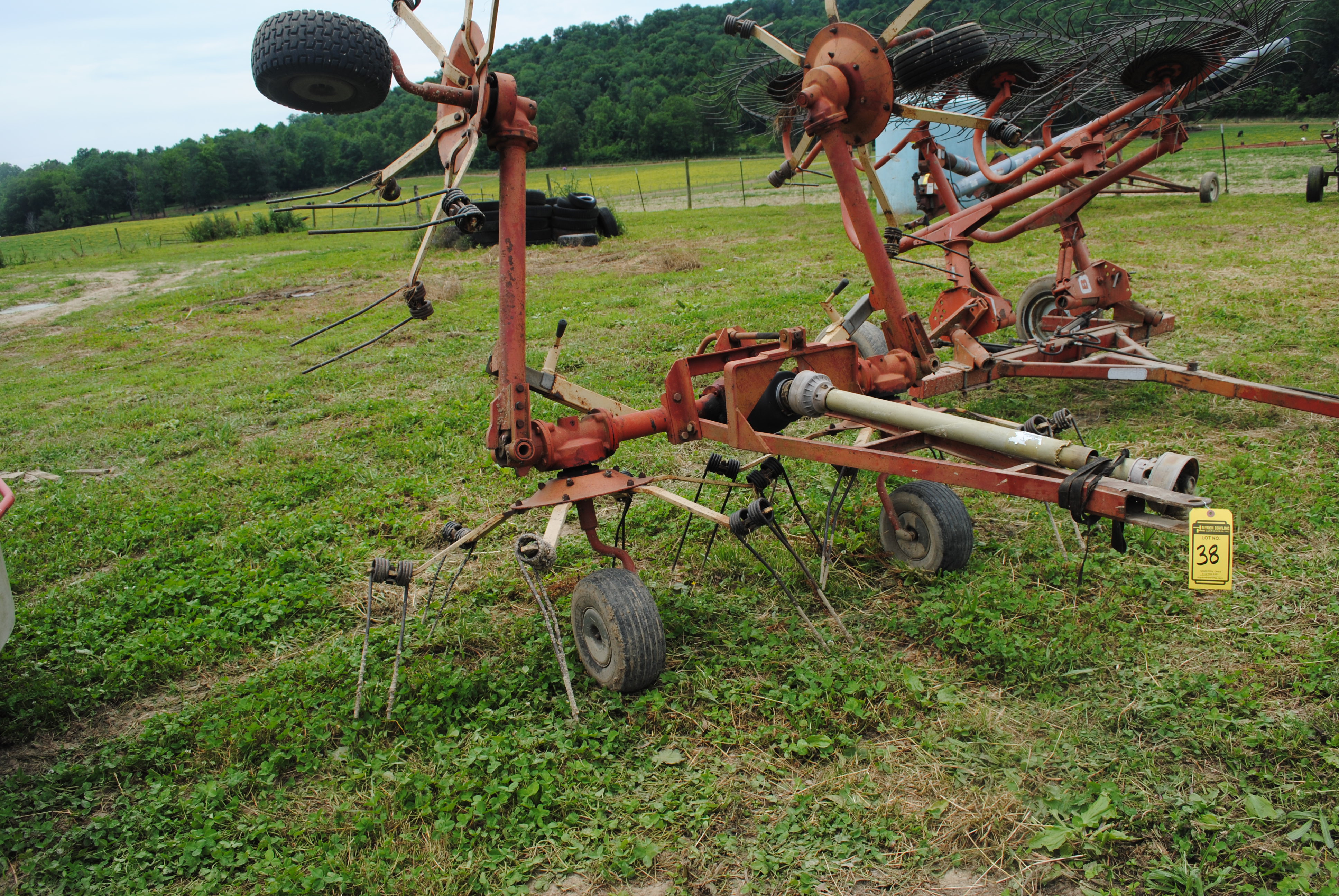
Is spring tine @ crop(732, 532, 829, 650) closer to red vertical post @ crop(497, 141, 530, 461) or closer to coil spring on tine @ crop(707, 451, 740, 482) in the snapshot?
coil spring on tine @ crop(707, 451, 740, 482)

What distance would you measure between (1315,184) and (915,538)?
59.3 feet

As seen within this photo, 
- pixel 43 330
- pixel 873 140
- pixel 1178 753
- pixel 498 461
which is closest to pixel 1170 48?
pixel 873 140

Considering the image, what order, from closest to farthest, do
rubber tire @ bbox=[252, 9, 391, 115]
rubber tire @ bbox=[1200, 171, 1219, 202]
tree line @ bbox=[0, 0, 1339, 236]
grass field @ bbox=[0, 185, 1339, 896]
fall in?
grass field @ bbox=[0, 185, 1339, 896] < rubber tire @ bbox=[252, 9, 391, 115] < rubber tire @ bbox=[1200, 171, 1219, 202] < tree line @ bbox=[0, 0, 1339, 236]

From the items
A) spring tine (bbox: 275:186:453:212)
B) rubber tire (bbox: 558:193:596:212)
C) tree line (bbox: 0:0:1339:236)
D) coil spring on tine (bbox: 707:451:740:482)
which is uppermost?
tree line (bbox: 0:0:1339:236)

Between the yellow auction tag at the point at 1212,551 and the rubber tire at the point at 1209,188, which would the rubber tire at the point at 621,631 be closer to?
the yellow auction tag at the point at 1212,551

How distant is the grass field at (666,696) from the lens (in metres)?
2.52

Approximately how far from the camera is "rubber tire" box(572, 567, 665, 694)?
3270 mm

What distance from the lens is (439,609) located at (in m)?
4.20

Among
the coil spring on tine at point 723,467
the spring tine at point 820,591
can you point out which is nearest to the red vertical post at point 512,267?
the coil spring on tine at point 723,467

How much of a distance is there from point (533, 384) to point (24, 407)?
8.16m

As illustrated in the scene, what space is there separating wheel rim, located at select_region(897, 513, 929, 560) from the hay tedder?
0.04 feet

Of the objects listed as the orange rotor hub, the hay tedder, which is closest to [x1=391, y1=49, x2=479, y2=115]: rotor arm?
the hay tedder

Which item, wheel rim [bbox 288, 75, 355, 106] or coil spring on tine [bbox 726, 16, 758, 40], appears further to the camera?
coil spring on tine [bbox 726, 16, 758, 40]

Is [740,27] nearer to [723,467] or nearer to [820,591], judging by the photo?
[723,467]
